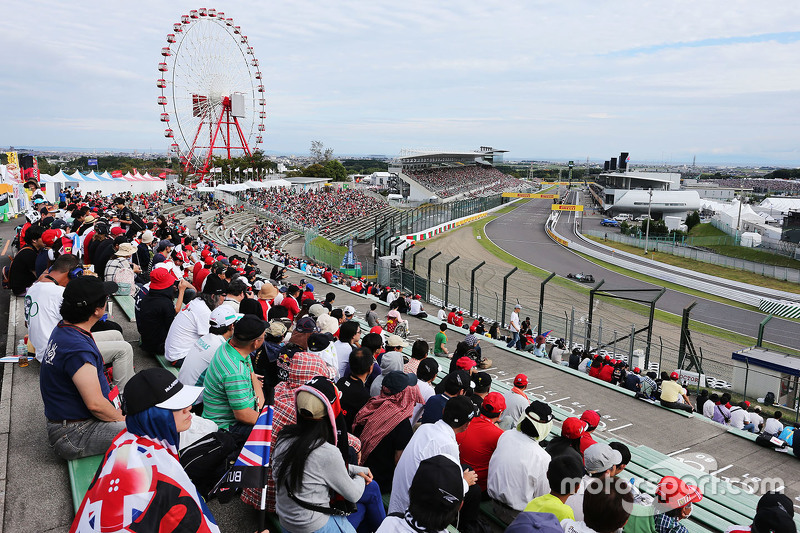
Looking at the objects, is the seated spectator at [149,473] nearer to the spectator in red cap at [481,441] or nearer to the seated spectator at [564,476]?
the seated spectator at [564,476]

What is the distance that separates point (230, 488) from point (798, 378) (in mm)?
14210

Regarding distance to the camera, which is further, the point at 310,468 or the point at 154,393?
the point at 310,468

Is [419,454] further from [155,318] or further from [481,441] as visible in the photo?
[155,318]

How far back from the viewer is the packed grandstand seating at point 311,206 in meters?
48.8

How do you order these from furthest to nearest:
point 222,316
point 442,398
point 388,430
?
point 222,316 → point 442,398 → point 388,430

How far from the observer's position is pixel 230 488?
3.18 m

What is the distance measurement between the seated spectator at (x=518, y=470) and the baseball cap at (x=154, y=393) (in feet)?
7.69

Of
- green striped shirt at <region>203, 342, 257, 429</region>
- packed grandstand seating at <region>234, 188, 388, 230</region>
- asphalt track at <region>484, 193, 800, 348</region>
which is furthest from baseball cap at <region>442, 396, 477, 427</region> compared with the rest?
packed grandstand seating at <region>234, 188, 388, 230</region>

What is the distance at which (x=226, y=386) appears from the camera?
3686 mm

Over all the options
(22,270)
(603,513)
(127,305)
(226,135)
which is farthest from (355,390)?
(226,135)

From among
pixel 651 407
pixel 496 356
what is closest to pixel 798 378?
pixel 651 407

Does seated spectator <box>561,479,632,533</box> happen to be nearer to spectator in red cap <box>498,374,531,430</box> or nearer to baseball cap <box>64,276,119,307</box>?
spectator in red cap <box>498,374,531,430</box>

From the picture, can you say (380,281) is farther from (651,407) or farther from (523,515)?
(523,515)

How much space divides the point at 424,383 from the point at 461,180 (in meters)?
109
